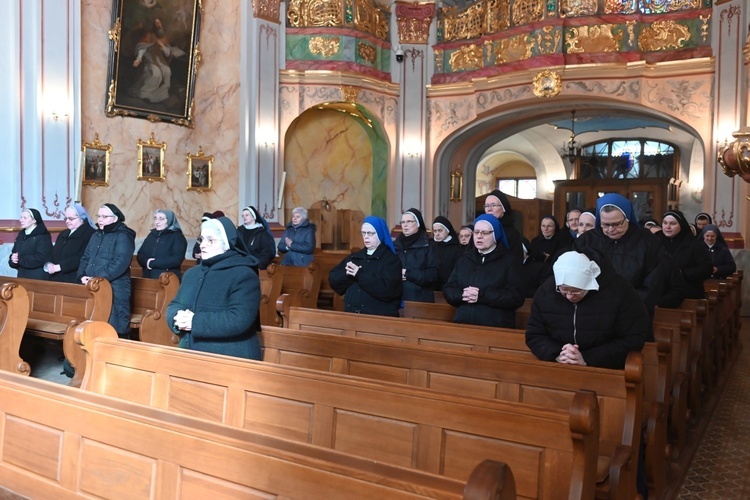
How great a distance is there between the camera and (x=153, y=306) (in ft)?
21.6

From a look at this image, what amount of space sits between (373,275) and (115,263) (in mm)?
2568

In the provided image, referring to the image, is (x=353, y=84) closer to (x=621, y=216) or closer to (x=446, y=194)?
(x=446, y=194)

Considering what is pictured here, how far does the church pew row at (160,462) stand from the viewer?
163 centimetres

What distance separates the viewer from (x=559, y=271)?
3.41m

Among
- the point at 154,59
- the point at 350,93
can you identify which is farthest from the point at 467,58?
the point at 154,59

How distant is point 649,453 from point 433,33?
11773 mm

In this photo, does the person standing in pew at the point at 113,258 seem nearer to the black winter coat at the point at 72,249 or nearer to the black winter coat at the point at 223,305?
the black winter coat at the point at 72,249

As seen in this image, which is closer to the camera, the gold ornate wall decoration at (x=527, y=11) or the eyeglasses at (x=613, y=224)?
the eyeglasses at (x=613, y=224)

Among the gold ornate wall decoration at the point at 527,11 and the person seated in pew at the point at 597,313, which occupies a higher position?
the gold ornate wall decoration at the point at 527,11

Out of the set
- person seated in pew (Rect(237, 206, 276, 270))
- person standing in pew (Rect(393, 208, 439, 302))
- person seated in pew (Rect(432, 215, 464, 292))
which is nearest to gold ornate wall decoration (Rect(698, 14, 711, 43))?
person seated in pew (Rect(432, 215, 464, 292))

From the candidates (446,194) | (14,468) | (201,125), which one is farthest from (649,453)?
(446,194)

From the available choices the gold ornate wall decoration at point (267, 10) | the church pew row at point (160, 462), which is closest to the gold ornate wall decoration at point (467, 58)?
the gold ornate wall decoration at point (267, 10)

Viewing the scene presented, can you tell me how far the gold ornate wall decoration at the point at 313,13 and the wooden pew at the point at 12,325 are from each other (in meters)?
9.35

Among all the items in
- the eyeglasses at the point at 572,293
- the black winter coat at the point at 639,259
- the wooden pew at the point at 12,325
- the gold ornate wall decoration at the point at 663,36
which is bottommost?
the wooden pew at the point at 12,325
